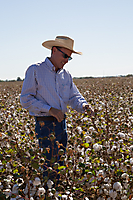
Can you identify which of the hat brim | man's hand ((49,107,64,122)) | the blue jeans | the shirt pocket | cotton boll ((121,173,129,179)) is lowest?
cotton boll ((121,173,129,179))

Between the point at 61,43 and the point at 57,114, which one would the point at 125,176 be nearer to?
the point at 57,114

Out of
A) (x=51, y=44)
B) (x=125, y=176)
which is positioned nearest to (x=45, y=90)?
(x=51, y=44)

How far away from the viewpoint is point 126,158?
10.8 ft

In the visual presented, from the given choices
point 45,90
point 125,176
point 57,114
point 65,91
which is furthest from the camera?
point 65,91

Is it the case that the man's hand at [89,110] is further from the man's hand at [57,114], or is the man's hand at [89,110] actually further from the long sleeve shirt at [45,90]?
the man's hand at [57,114]

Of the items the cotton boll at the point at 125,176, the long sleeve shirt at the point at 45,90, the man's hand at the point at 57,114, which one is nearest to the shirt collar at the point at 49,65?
the long sleeve shirt at the point at 45,90

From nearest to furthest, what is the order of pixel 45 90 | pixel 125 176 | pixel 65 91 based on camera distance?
pixel 125 176 → pixel 45 90 → pixel 65 91

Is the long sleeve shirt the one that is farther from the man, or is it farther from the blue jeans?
the blue jeans

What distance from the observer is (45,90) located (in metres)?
2.82

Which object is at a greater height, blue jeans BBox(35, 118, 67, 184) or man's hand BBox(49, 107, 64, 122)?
man's hand BBox(49, 107, 64, 122)

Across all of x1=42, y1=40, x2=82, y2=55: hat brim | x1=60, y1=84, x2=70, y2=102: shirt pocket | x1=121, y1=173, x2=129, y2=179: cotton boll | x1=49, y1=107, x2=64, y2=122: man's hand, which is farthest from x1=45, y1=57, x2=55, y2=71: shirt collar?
x1=121, y1=173, x2=129, y2=179: cotton boll

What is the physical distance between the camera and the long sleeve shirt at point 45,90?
2662 millimetres

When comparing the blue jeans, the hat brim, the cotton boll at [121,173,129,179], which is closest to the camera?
the cotton boll at [121,173,129,179]

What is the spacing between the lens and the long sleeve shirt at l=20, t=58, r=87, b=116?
2.66 m
